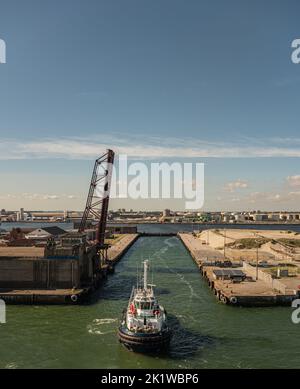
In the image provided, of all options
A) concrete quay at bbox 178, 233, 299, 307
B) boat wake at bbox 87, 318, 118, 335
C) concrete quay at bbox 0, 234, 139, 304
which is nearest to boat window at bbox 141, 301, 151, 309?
boat wake at bbox 87, 318, 118, 335

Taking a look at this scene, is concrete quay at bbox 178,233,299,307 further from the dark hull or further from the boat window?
the dark hull

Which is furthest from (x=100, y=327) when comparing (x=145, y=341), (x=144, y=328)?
(x=145, y=341)

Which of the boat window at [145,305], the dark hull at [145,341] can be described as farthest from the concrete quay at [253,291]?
the dark hull at [145,341]

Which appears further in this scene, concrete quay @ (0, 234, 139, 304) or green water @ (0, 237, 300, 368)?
concrete quay @ (0, 234, 139, 304)

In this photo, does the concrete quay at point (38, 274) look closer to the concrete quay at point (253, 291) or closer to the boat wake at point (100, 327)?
the boat wake at point (100, 327)

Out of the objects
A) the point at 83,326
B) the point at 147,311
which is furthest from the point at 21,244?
the point at 147,311
